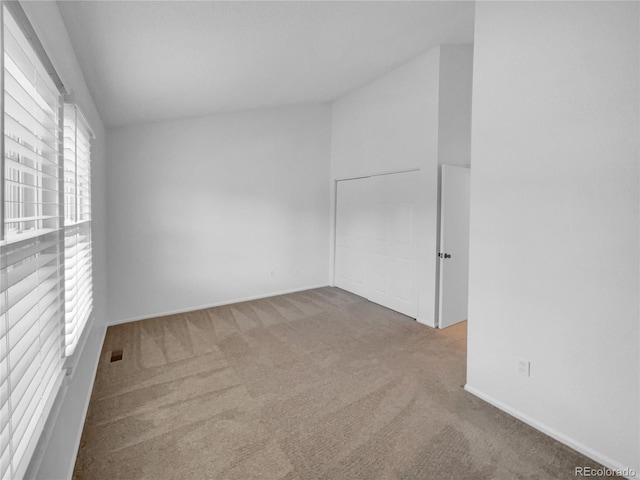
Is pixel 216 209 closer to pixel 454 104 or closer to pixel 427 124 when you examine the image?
pixel 427 124

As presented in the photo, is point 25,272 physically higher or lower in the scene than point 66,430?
higher

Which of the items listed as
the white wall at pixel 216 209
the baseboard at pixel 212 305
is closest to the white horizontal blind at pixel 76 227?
the white wall at pixel 216 209

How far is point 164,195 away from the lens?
13.4ft

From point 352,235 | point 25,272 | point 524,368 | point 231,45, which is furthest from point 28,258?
point 352,235

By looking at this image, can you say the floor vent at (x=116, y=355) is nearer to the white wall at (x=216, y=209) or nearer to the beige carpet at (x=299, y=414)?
the beige carpet at (x=299, y=414)

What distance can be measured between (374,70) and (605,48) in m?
2.74

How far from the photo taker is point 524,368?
2092mm

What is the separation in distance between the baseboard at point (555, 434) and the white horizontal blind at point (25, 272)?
256cm

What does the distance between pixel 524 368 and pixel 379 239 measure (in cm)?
271

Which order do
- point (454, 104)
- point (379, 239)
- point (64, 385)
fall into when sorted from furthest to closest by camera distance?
1. point (379, 239)
2. point (454, 104)
3. point (64, 385)

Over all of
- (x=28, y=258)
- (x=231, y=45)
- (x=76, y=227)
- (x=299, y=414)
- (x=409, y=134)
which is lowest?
(x=299, y=414)

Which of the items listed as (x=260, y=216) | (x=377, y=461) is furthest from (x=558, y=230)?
(x=260, y=216)

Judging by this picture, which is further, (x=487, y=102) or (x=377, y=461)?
(x=487, y=102)

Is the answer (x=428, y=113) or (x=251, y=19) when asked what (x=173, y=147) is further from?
(x=428, y=113)
